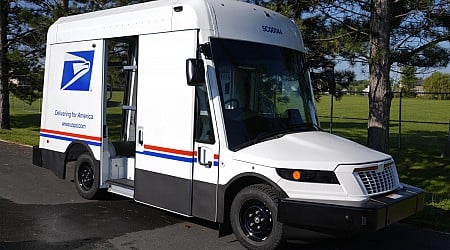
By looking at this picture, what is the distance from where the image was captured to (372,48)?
9.20 m

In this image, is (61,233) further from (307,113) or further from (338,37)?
(338,37)

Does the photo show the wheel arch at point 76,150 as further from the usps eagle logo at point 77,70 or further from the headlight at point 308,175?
the headlight at point 308,175

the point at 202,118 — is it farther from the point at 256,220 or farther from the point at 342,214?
the point at 342,214

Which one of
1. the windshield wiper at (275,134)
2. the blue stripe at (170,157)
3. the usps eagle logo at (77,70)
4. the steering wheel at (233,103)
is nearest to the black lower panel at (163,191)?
the blue stripe at (170,157)

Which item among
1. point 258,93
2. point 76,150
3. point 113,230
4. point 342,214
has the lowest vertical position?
point 113,230

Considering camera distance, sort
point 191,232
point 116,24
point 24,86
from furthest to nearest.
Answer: point 24,86 → point 116,24 → point 191,232

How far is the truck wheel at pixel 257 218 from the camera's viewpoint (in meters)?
5.34

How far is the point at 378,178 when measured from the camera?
535cm

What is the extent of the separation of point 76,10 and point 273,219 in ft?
37.6

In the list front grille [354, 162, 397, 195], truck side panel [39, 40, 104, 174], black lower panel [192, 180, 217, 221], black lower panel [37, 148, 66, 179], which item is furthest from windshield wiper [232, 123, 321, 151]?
black lower panel [37, 148, 66, 179]

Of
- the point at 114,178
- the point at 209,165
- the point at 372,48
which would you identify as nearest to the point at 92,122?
the point at 114,178

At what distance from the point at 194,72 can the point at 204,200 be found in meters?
1.52

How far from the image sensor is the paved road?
5.85 metres

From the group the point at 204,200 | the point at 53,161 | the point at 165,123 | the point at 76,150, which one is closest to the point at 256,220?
the point at 204,200
